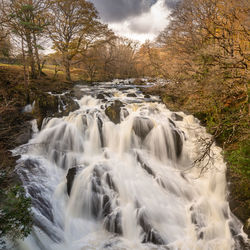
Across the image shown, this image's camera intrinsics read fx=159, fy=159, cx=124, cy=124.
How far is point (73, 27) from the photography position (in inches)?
679

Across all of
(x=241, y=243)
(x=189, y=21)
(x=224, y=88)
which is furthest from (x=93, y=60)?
(x=241, y=243)

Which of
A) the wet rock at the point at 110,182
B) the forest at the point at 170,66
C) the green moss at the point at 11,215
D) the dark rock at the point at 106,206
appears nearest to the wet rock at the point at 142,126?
the forest at the point at 170,66

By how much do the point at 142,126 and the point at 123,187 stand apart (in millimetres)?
3441

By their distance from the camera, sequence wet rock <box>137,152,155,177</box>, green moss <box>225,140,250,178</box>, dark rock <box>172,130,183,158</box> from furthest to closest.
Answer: dark rock <box>172,130,183,158</box>
wet rock <box>137,152,155,177</box>
green moss <box>225,140,250,178</box>

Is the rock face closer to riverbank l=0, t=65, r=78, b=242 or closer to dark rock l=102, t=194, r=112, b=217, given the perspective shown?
riverbank l=0, t=65, r=78, b=242

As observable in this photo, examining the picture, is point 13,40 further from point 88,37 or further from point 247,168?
point 247,168

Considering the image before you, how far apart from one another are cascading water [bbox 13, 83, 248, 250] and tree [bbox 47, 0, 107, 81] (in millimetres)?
11717

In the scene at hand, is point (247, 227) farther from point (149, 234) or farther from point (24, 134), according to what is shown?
point (24, 134)

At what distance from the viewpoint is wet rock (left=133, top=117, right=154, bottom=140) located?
8.20 m

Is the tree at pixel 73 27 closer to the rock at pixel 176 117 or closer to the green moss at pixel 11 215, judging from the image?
the rock at pixel 176 117

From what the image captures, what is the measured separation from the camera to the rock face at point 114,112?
9072 mm

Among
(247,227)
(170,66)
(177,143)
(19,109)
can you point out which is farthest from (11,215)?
(170,66)

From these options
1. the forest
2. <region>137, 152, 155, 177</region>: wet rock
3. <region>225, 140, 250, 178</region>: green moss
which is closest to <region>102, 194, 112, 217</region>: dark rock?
<region>137, 152, 155, 177</region>: wet rock

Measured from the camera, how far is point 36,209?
4730mm
